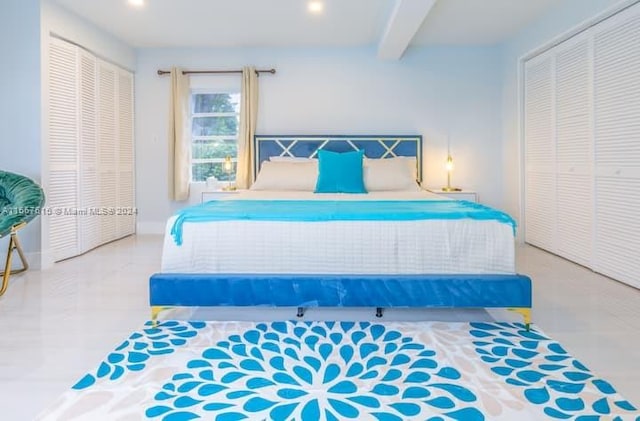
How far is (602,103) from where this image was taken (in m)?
3.89

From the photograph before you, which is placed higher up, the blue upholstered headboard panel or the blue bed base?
the blue upholstered headboard panel

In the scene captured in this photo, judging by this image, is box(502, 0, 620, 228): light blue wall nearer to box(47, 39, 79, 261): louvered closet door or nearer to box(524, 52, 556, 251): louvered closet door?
box(524, 52, 556, 251): louvered closet door

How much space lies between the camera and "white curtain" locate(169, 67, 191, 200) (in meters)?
5.90

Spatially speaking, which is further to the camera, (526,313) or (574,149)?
(574,149)

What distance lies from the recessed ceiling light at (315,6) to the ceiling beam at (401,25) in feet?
2.14

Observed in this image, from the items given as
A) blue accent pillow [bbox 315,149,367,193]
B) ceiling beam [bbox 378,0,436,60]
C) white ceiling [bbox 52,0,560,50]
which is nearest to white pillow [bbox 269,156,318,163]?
blue accent pillow [bbox 315,149,367,193]

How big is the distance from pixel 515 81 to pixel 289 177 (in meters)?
2.85

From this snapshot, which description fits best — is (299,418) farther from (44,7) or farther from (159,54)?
(159,54)

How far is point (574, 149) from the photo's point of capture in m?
4.37

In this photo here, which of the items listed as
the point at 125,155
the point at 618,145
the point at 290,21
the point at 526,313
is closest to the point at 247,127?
the point at 290,21

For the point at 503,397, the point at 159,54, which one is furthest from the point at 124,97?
the point at 503,397

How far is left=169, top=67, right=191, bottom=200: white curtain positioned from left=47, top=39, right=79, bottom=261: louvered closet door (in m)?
1.30

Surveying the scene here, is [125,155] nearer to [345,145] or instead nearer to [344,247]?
[345,145]

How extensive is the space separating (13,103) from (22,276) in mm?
1509
